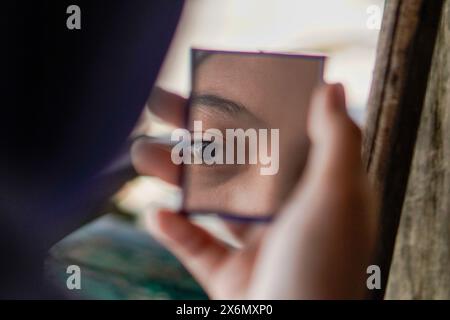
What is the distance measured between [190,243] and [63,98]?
359 millimetres

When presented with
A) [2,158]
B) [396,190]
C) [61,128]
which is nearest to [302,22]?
[396,190]

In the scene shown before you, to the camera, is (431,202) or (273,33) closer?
(273,33)

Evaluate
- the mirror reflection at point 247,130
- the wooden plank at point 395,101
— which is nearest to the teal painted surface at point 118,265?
the mirror reflection at point 247,130

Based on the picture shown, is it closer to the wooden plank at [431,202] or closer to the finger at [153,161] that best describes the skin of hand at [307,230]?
the finger at [153,161]

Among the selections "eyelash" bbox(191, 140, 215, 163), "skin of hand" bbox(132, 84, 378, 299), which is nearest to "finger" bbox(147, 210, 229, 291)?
"skin of hand" bbox(132, 84, 378, 299)

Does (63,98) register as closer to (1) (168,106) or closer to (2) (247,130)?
(1) (168,106)

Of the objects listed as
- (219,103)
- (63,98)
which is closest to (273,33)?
(219,103)

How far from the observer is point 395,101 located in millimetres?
1269

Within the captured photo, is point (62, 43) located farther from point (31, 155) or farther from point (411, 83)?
point (411, 83)

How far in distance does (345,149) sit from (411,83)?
0.19 meters

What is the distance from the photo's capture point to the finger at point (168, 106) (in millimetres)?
1195

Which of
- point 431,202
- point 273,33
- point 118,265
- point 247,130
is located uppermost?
Answer: point 273,33

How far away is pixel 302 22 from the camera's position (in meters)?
1.21

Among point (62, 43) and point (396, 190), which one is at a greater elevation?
point (62, 43)
